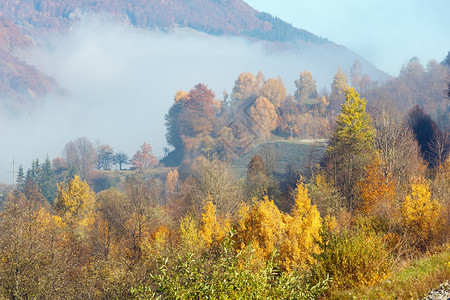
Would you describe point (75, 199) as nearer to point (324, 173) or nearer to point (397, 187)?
point (324, 173)

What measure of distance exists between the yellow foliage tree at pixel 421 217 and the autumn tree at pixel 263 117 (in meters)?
98.4

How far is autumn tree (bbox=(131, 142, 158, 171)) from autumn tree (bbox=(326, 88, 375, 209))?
355 ft

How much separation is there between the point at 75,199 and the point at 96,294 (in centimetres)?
4673

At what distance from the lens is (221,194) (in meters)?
46.5

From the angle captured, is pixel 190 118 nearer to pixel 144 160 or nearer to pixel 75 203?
pixel 144 160

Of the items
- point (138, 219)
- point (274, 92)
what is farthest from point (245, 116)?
point (138, 219)

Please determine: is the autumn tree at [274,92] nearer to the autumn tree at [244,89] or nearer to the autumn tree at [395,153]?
the autumn tree at [244,89]

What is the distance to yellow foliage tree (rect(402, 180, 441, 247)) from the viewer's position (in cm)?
2220

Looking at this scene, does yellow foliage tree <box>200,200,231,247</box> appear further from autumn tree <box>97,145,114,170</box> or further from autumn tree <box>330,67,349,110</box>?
autumn tree <box>97,145,114,170</box>

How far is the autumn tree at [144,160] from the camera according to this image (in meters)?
151

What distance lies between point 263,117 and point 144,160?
52.6 metres

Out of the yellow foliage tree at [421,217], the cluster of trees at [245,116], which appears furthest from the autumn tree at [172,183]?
the yellow foliage tree at [421,217]

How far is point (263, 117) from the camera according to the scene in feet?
427

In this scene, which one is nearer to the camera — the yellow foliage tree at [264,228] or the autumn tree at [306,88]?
the yellow foliage tree at [264,228]
